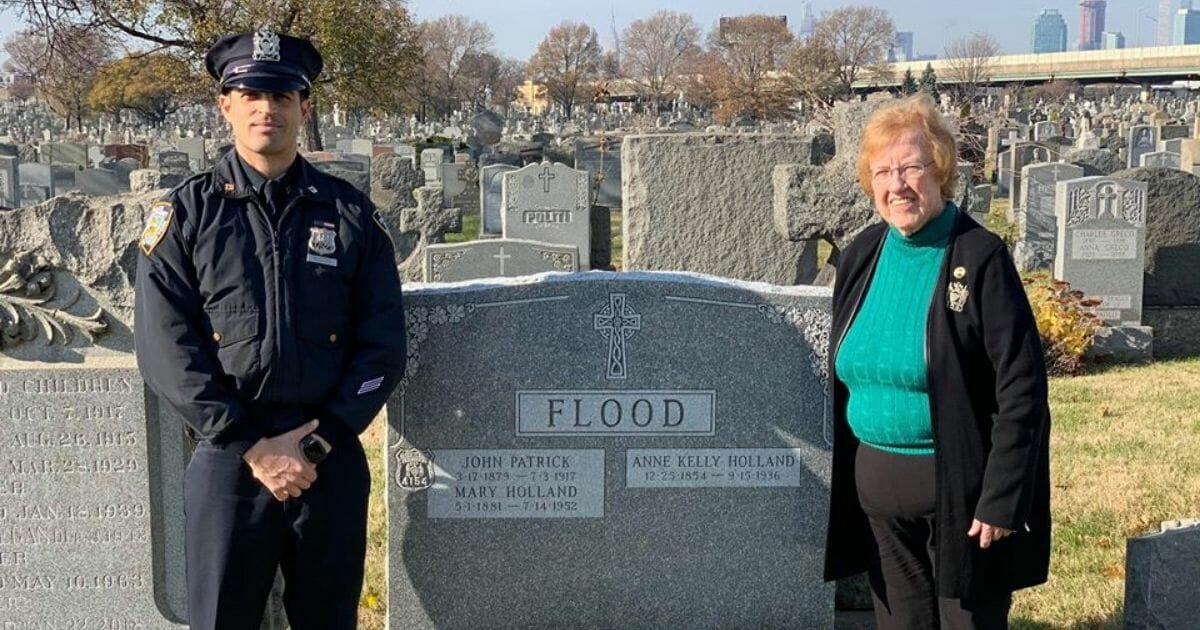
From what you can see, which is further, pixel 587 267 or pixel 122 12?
pixel 122 12

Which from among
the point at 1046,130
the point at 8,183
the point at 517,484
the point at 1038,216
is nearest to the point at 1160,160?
the point at 1038,216

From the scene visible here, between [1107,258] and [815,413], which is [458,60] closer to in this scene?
[1107,258]

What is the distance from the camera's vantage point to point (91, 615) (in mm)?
4016

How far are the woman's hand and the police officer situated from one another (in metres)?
1.51

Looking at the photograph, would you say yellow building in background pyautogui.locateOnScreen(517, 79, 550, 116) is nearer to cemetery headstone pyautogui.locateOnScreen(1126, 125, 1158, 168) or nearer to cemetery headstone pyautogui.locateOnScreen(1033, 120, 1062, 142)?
cemetery headstone pyautogui.locateOnScreen(1033, 120, 1062, 142)

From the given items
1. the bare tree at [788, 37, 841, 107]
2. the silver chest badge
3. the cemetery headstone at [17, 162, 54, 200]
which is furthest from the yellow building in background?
the silver chest badge

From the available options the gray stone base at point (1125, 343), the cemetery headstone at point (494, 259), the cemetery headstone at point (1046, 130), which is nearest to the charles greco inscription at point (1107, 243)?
the gray stone base at point (1125, 343)

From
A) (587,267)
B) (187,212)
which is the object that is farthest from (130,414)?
(587,267)

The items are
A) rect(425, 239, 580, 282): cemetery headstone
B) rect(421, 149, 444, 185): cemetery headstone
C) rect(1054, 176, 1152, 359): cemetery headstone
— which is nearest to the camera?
rect(425, 239, 580, 282): cemetery headstone

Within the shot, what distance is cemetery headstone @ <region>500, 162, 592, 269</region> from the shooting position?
39.5 ft

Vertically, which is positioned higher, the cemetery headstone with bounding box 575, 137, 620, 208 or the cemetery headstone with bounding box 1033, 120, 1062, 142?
the cemetery headstone with bounding box 1033, 120, 1062, 142

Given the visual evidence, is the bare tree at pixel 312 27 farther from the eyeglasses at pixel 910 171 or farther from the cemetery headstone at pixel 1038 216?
the eyeglasses at pixel 910 171

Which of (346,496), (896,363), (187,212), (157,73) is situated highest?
(157,73)

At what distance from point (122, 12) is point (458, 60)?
2075 inches
